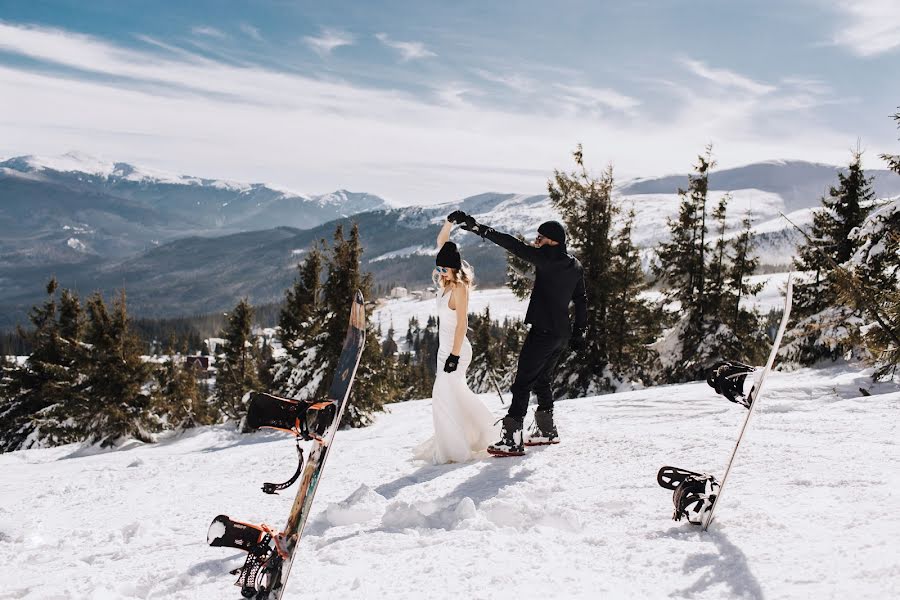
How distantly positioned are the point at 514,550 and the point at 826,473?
2.92m

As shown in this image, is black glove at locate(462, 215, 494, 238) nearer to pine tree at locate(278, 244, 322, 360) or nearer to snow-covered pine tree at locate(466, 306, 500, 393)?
pine tree at locate(278, 244, 322, 360)

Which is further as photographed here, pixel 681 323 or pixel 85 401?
pixel 85 401

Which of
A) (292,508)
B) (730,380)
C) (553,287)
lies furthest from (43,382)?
(730,380)

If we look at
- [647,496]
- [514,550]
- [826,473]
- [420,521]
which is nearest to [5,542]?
[420,521]

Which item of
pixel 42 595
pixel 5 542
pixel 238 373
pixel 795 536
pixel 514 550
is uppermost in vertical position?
pixel 795 536

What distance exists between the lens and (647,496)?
486 centimetres

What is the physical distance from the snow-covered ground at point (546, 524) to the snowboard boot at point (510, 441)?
140 mm

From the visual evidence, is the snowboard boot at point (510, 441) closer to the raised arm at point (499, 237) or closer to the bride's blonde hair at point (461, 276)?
the bride's blonde hair at point (461, 276)

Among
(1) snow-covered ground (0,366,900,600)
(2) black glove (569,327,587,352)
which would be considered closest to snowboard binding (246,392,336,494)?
(1) snow-covered ground (0,366,900,600)

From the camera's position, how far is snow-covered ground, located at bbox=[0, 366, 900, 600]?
3.43 m

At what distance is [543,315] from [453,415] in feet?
5.42

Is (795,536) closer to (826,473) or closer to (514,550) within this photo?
(826,473)

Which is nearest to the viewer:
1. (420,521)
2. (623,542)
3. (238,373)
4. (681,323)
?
(623,542)

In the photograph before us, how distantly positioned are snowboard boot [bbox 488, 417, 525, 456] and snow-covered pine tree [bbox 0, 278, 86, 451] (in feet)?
91.1
